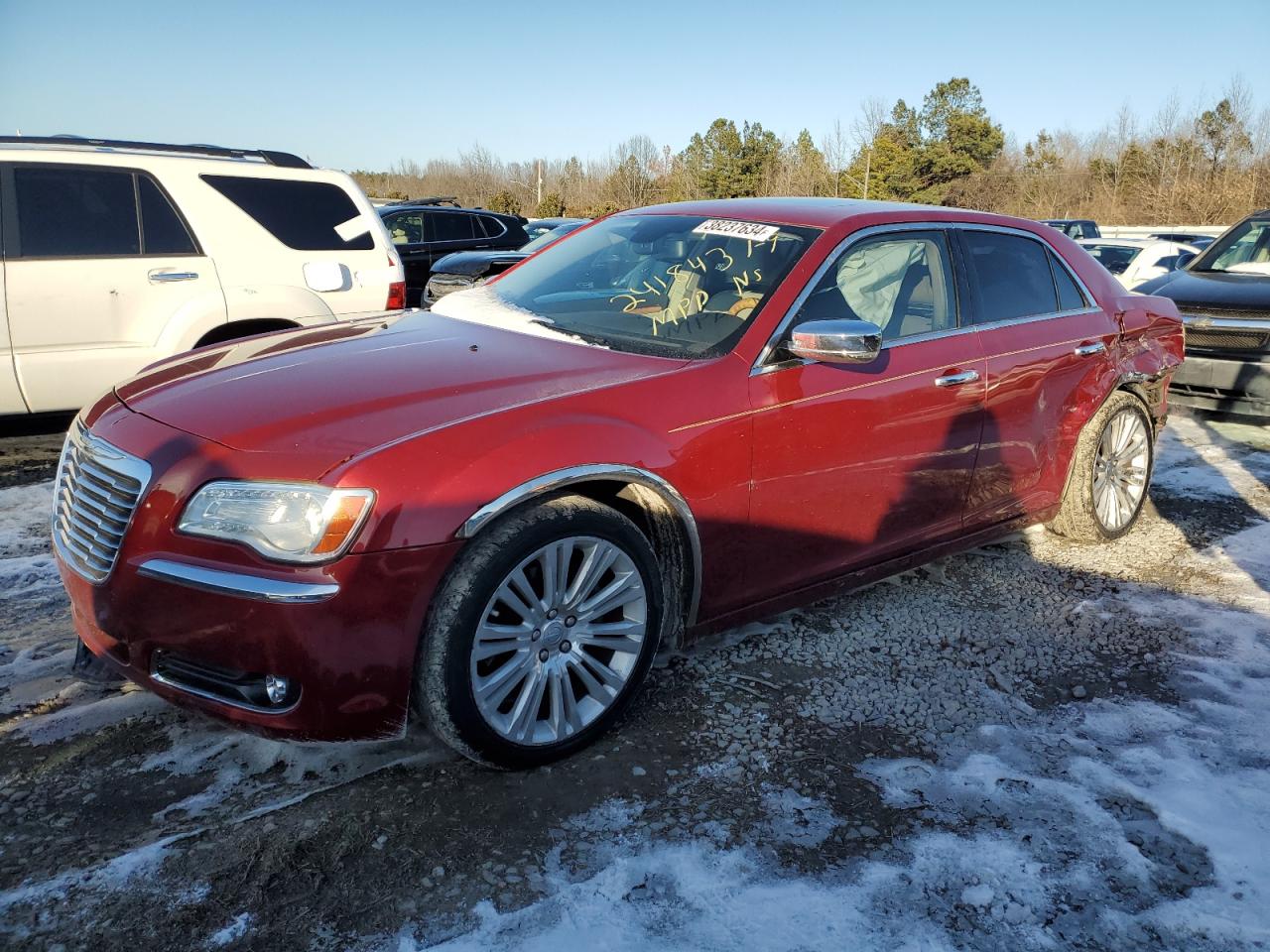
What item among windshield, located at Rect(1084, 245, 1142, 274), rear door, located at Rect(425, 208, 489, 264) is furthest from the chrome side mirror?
windshield, located at Rect(1084, 245, 1142, 274)

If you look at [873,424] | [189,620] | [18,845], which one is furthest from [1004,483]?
[18,845]

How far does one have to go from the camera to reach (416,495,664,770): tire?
2588mm

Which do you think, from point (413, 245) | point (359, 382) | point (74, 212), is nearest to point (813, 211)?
point (359, 382)

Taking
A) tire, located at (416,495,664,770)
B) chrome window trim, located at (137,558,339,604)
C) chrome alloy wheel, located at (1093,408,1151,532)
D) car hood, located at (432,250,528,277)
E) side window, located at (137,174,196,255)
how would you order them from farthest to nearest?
1. side window, located at (137,174,196,255)
2. car hood, located at (432,250,528,277)
3. chrome alloy wheel, located at (1093,408,1151,532)
4. tire, located at (416,495,664,770)
5. chrome window trim, located at (137,558,339,604)

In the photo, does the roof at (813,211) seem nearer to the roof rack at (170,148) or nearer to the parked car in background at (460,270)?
the parked car in background at (460,270)

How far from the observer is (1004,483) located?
14.2 ft

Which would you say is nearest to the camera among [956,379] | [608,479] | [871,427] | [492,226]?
[608,479]

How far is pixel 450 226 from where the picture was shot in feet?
43.9

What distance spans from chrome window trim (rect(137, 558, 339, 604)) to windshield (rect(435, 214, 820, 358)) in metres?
1.40

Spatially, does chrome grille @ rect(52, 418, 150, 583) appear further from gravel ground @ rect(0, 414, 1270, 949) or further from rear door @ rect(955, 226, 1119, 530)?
rear door @ rect(955, 226, 1119, 530)

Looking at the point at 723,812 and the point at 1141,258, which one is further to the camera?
the point at 1141,258

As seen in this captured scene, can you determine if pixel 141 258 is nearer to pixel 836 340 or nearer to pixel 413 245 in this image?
pixel 836 340

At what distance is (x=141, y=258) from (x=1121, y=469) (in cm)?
570

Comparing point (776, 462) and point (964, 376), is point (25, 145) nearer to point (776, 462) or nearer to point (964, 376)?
point (776, 462)
